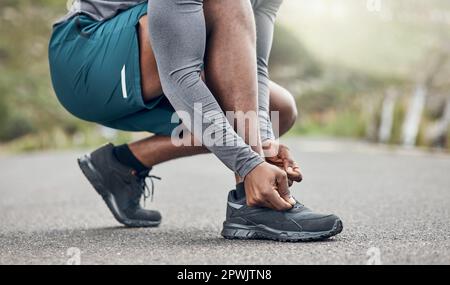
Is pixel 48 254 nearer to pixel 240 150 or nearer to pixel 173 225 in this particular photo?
pixel 240 150

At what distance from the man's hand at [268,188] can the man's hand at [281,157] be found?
3.3 inches

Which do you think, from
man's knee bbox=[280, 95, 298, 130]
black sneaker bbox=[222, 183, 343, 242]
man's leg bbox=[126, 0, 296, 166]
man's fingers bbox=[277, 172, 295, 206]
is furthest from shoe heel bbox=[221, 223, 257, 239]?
man's knee bbox=[280, 95, 298, 130]

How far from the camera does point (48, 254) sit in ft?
5.77

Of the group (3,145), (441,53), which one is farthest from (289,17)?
(3,145)

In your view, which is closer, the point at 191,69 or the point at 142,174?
the point at 191,69

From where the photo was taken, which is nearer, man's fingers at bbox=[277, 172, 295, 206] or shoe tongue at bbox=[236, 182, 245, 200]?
man's fingers at bbox=[277, 172, 295, 206]

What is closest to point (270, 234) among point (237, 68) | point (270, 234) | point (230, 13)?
point (270, 234)

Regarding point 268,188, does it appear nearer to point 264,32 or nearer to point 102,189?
point 264,32

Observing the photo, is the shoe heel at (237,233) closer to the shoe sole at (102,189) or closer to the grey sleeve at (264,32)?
the grey sleeve at (264,32)

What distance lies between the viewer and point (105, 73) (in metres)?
2.02

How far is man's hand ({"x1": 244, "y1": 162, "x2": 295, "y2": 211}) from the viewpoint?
180 centimetres

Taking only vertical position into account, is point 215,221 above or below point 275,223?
below

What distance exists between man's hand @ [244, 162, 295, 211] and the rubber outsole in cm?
7

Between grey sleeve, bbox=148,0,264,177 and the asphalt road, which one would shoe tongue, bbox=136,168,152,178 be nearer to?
the asphalt road
